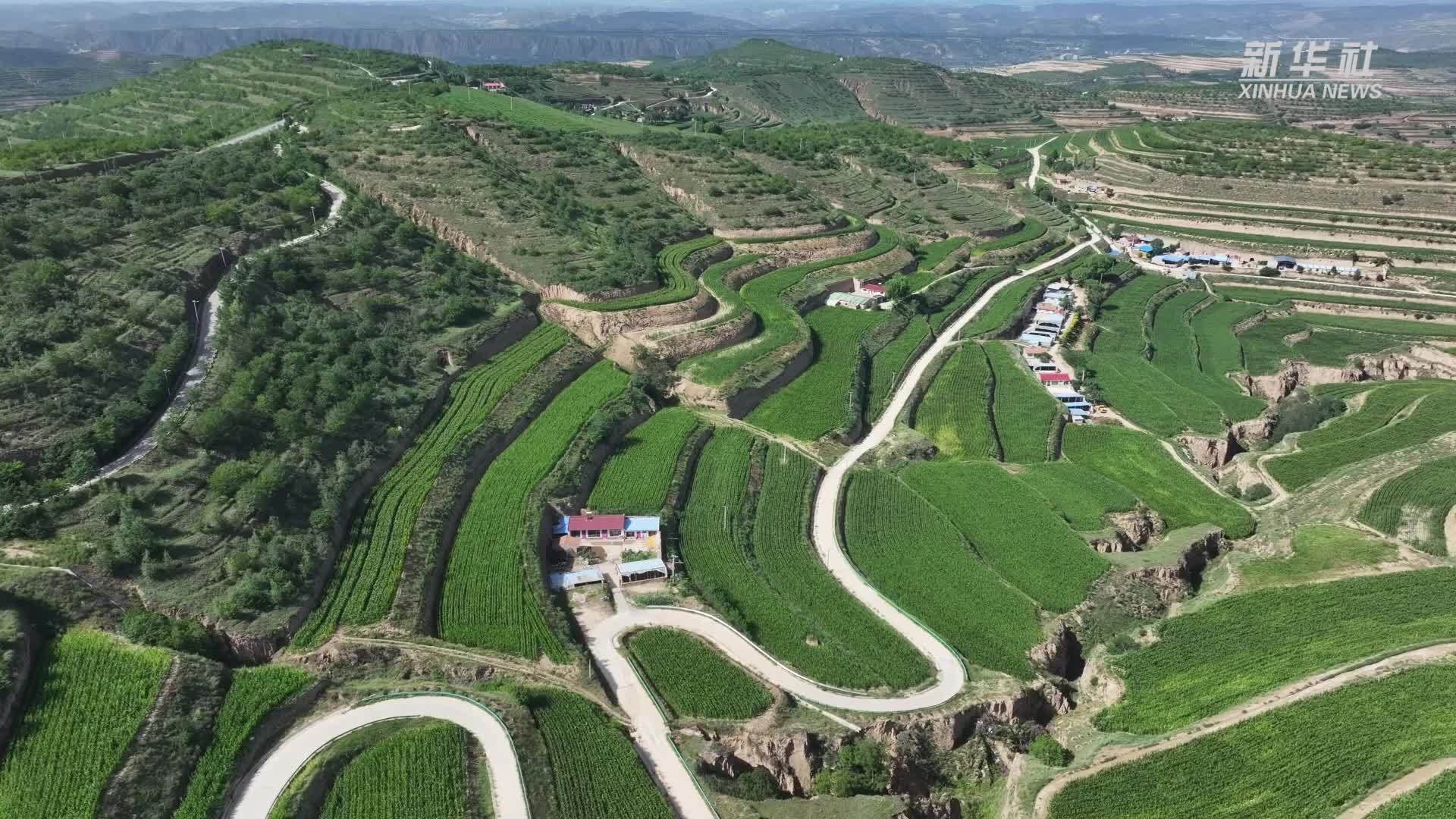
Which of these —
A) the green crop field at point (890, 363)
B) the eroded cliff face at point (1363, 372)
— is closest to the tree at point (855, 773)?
the green crop field at point (890, 363)

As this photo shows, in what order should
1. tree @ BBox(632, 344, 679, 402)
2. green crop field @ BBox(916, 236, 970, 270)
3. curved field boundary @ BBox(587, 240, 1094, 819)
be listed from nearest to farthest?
1. curved field boundary @ BBox(587, 240, 1094, 819)
2. tree @ BBox(632, 344, 679, 402)
3. green crop field @ BBox(916, 236, 970, 270)

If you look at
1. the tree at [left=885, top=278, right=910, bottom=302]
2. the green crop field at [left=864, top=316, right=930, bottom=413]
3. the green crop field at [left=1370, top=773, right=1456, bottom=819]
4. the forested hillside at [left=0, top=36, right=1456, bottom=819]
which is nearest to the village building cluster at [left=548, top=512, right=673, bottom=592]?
the forested hillside at [left=0, top=36, right=1456, bottom=819]

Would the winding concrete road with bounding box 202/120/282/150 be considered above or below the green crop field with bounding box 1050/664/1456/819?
above

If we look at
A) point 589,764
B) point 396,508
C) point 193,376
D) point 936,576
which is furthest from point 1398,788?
point 193,376

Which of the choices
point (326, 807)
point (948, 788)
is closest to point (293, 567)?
point (326, 807)

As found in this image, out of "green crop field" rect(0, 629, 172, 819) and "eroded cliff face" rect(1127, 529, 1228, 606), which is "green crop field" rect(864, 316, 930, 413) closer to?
"eroded cliff face" rect(1127, 529, 1228, 606)

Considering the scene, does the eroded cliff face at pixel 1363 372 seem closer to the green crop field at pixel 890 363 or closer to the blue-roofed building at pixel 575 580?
the green crop field at pixel 890 363

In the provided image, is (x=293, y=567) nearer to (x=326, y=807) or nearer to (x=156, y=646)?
(x=156, y=646)
